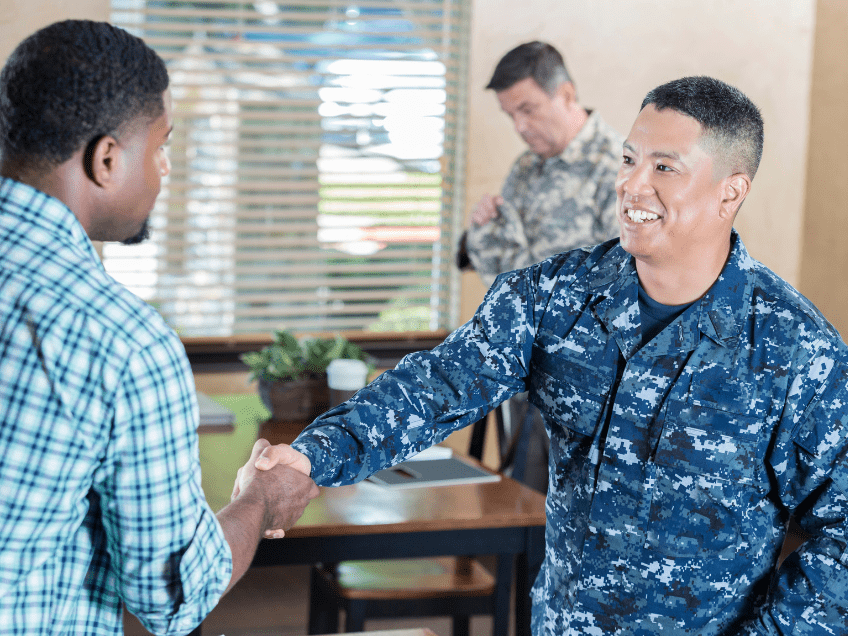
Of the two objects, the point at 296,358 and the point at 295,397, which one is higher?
the point at 296,358

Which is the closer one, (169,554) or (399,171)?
(169,554)

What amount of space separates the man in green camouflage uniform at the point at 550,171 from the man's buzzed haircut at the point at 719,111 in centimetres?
145

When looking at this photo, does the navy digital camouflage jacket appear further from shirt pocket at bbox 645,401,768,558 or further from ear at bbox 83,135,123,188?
ear at bbox 83,135,123,188

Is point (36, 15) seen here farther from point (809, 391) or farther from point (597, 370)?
point (809, 391)

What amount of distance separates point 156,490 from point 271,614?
264cm

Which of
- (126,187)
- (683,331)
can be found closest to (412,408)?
(683,331)

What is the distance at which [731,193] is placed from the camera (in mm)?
1521

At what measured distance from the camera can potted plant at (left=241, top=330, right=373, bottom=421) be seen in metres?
2.75

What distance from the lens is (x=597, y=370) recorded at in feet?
4.89

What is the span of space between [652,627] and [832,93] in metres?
3.35

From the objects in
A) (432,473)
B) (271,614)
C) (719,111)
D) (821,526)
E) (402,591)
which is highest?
(719,111)

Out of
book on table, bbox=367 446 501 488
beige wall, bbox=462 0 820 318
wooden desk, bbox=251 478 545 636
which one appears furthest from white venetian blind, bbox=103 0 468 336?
wooden desk, bbox=251 478 545 636

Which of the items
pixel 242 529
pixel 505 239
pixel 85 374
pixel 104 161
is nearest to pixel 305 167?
pixel 505 239

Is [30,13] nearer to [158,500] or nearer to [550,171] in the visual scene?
[550,171]
